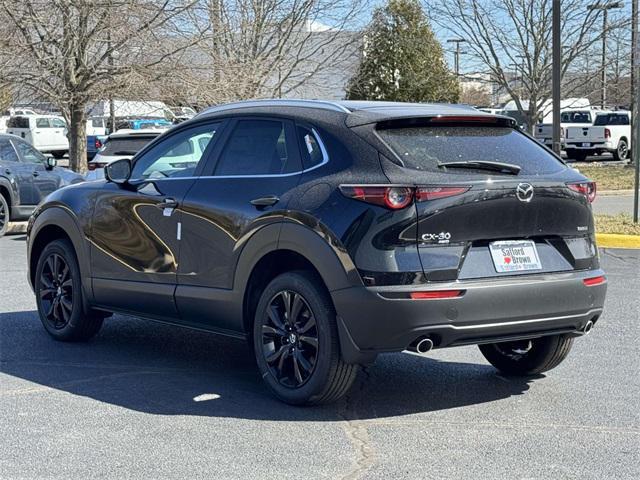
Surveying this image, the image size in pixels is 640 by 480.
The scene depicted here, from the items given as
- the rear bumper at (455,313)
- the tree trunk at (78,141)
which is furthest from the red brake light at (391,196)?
the tree trunk at (78,141)

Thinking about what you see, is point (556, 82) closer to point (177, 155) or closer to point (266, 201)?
point (177, 155)

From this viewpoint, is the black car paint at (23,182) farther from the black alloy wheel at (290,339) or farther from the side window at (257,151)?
the black alloy wheel at (290,339)

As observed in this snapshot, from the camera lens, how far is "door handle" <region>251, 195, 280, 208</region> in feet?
21.2

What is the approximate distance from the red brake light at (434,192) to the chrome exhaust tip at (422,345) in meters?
0.75

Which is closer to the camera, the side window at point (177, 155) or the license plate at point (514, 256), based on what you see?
the license plate at point (514, 256)

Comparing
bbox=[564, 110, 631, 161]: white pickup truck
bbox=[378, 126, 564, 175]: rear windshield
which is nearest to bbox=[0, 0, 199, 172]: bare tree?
bbox=[378, 126, 564, 175]: rear windshield

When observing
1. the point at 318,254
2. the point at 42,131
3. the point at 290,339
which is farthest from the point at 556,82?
the point at 42,131

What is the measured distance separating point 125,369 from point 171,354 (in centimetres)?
58

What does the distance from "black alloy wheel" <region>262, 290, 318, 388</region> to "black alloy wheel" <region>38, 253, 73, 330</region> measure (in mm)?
2310

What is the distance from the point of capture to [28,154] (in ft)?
58.8

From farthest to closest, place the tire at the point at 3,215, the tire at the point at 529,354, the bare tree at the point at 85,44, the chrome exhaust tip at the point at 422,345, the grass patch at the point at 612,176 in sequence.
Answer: the grass patch at the point at 612,176 < the bare tree at the point at 85,44 < the tire at the point at 3,215 < the tire at the point at 529,354 < the chrome exhaust tip at the point at 422,345

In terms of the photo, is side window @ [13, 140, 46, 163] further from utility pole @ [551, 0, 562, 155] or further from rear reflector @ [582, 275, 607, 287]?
rear reflector @ [582, 275, 607, 287]

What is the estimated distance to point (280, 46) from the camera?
2616cm

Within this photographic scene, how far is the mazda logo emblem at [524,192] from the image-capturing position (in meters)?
6.13
